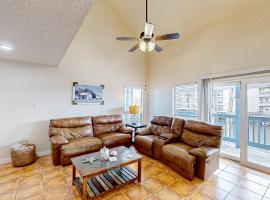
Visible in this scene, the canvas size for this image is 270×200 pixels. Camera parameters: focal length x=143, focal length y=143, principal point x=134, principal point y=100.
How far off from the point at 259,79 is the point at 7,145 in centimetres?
563

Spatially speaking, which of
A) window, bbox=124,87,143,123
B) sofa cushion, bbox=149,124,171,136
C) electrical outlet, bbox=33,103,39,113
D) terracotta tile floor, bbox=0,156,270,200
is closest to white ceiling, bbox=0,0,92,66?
electrical outlet, bbox=33,103,39,113

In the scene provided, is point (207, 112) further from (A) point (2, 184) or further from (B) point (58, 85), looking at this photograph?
(A) point (2, 184)

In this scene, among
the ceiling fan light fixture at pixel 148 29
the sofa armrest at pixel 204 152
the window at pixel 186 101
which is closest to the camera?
the ceiling fan light fixture at pixel 148 29

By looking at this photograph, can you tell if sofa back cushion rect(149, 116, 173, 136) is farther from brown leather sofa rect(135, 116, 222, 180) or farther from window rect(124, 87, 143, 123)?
window rect(124, 87, 143, 123)

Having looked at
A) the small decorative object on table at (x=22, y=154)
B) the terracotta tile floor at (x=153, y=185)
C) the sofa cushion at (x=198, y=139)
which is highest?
the sofa cushion at (x=198, y=139)

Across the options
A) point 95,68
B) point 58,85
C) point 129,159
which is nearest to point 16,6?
point 129,159

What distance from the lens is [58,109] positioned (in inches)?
153

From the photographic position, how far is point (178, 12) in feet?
12.8

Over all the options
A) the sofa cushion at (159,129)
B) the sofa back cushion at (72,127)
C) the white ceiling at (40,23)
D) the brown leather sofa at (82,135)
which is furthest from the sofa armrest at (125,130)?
the white ceiling at (40,23)

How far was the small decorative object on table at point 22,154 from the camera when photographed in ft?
9.75

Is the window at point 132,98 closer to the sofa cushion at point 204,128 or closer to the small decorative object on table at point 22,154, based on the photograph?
the sofa cushion at point 204,128

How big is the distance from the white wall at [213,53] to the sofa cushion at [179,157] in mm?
1999

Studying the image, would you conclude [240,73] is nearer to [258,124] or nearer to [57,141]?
[258,124]

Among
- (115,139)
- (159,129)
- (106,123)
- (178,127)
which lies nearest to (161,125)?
(159,129)
